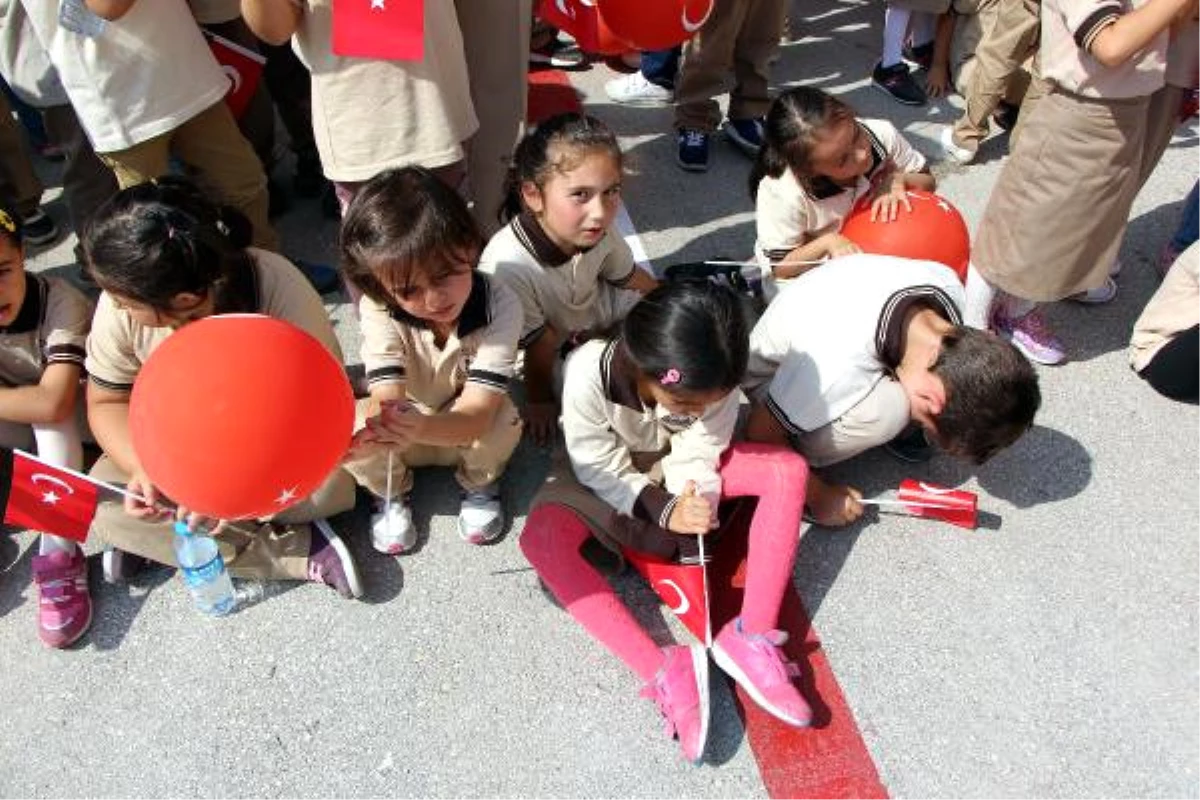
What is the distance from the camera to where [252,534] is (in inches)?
92.0

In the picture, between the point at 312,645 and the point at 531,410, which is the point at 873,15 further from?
the point at 312,645

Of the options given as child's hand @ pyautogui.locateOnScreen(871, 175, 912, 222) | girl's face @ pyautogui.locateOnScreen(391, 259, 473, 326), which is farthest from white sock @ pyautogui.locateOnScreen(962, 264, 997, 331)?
girl's face @ pyautogui.locateOnScreen(391, 259, 473, 326)

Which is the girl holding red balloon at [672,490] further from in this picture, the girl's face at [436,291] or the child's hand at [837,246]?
Answer: the child's hand at [837,246]

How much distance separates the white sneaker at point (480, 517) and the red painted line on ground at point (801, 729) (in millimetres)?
613

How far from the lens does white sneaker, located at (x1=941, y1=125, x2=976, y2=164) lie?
3.96 metres

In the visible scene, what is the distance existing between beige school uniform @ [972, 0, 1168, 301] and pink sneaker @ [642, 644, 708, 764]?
5.32 feet

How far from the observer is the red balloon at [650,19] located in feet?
Answer: 8.98

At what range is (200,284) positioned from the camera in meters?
1.99

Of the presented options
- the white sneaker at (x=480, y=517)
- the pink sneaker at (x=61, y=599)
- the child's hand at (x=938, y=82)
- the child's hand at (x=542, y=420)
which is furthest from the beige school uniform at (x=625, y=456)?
the child's hand at (x=938, y=82)

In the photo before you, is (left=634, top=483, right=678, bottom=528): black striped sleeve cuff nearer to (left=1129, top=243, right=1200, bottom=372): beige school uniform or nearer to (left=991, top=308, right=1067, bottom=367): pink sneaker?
(left=991, top=308, right=1067, bottom=367): pink sneaker

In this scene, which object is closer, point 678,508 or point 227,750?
point 227,750

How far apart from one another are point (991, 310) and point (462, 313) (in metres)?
1.85

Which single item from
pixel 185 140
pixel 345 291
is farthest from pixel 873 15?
pixel 185 140

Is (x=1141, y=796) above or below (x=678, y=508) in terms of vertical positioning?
below
